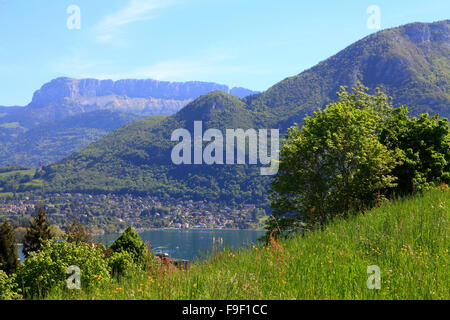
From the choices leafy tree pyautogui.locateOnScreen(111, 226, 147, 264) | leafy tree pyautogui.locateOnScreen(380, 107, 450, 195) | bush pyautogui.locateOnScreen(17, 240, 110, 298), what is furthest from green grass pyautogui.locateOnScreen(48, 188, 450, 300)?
leafy tree pyautogui.locateOnScreen(111, 226, 147, 264)

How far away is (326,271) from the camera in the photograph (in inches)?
309

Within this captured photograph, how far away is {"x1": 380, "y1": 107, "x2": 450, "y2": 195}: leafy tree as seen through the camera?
76.7 ft

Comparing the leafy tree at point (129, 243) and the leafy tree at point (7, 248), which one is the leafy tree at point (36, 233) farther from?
the leafy tree at point (129, 243)

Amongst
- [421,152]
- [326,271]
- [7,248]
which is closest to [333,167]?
[421,152]

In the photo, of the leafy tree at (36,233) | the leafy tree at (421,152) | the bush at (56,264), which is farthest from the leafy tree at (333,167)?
the leafy tree at (36,233)

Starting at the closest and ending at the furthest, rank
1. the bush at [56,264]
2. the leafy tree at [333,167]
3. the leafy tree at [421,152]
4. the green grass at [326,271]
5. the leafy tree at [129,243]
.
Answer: the green grass at [326,271] < the bush at [56,264] < the leafy tree at [421,152] < the leafy tree at [333,167] < the leafy tree at [129,243]

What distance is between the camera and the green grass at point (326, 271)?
6.72 meters

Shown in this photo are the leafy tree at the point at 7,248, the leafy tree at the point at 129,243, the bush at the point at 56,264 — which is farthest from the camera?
the leafy tree at the point at 7,248

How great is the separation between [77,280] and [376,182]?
18.8 m

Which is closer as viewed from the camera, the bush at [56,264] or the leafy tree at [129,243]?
the bush at [56,264]

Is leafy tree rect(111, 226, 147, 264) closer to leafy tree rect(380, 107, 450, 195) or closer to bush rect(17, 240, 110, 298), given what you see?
bush rect(17, 240, 110, 298)

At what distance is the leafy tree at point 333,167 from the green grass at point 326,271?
41.5 feet

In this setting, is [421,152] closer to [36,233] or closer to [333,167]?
[333,167]

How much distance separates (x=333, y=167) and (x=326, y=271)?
20489mm
